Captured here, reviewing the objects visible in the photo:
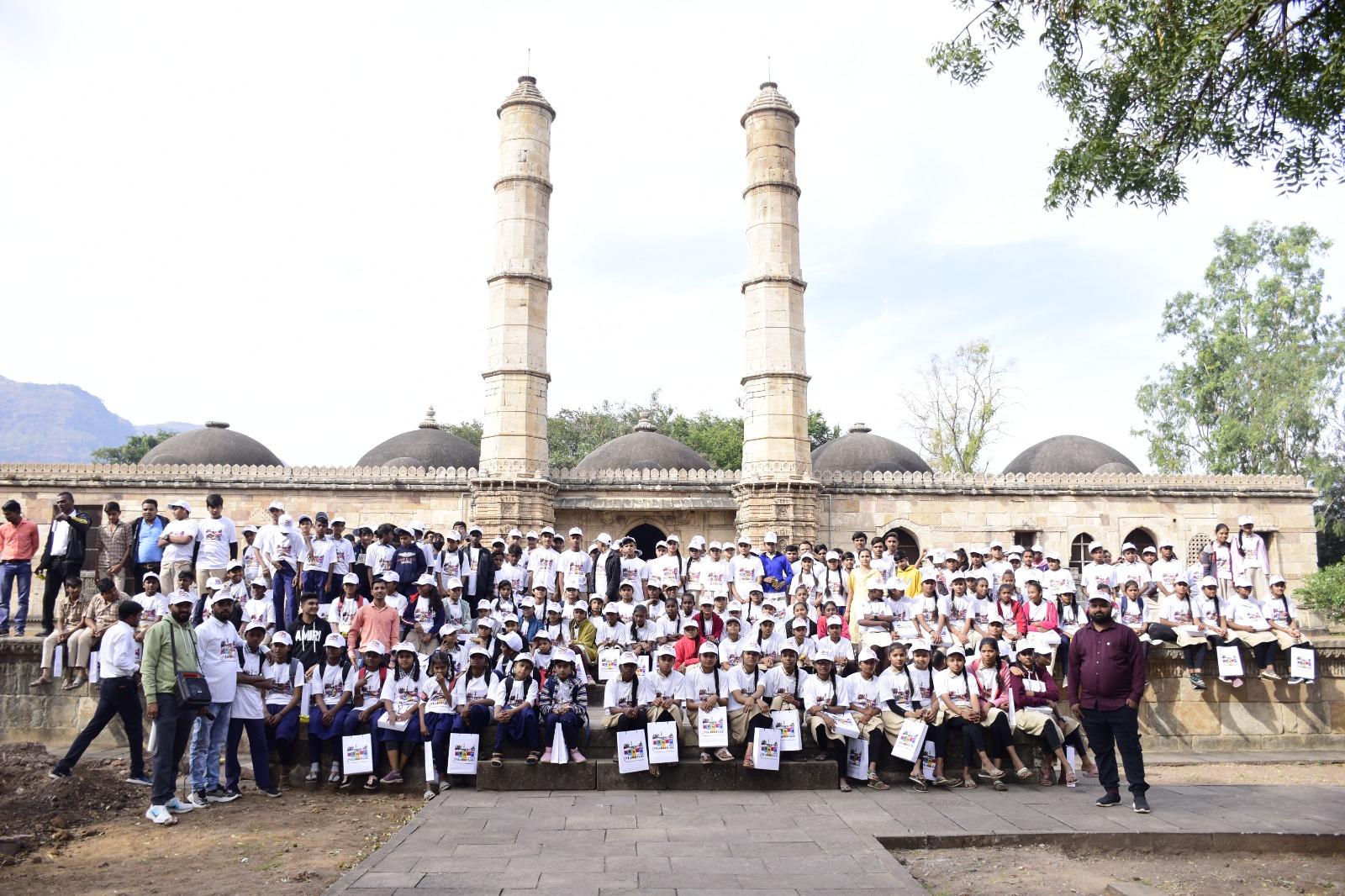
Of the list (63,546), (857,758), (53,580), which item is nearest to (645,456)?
(53,580)

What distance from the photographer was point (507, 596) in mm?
8938

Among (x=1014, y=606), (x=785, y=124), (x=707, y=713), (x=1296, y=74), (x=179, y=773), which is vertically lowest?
(x=179, y=773)

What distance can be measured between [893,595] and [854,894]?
5.15m

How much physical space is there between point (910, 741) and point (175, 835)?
5.07 m

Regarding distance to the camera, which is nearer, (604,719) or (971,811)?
(971,811)

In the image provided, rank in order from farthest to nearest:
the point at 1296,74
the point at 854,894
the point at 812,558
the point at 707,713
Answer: the point at 812,558 → the point at 707,713 → the point at 1296,74 → the point at 854,894

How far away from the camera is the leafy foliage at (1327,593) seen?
1557 cm

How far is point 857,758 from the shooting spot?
7.04 metres

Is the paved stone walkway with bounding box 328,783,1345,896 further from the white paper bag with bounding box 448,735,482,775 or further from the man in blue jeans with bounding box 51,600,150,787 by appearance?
the man in blue jeans with bounding box 51,600,150,787

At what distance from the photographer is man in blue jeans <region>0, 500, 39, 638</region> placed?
30.1 ft

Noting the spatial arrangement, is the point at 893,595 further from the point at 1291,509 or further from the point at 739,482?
the point at 1291,509

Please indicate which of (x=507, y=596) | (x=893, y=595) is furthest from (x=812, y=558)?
(x=507, y=596)

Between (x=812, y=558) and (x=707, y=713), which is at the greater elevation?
Answer: (x=812, y=558)

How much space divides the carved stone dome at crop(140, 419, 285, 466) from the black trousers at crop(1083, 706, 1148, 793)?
1713 centimetres
